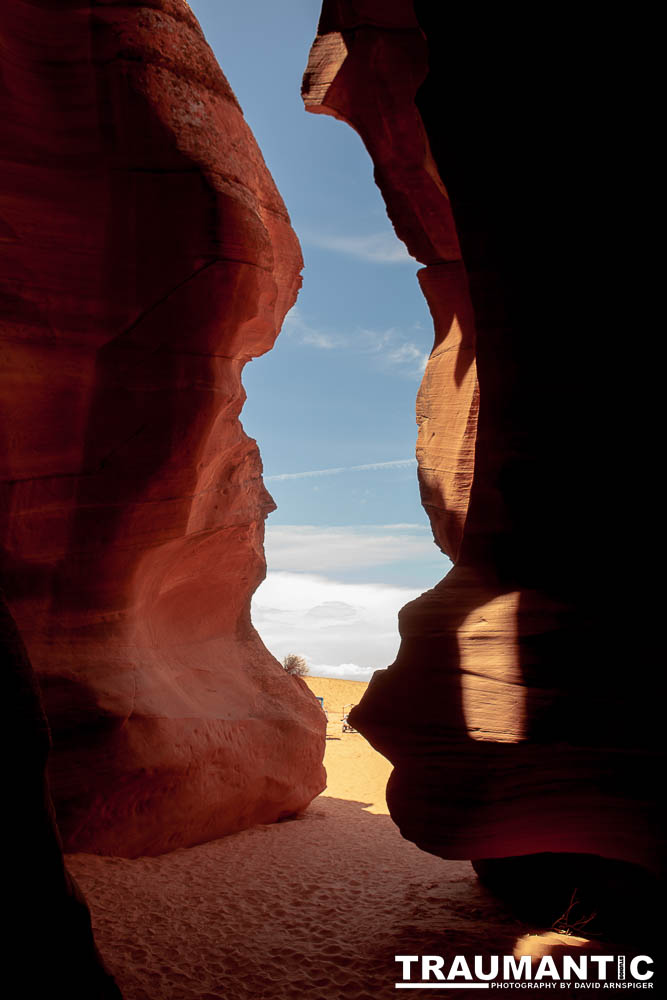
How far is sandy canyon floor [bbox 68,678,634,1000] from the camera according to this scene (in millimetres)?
5598

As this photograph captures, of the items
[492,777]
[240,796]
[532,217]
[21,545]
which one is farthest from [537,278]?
[240,796]

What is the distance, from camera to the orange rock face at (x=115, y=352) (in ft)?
24.3

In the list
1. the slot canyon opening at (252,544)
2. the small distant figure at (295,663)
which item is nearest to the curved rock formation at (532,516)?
the slot canyon opening at (252,544)

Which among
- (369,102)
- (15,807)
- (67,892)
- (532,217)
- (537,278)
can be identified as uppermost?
(369,102)

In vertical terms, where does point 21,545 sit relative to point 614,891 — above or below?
above

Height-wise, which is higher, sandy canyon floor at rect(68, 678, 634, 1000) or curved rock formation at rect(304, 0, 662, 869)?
curved rock formation at rect(304, 0, 662, 869)

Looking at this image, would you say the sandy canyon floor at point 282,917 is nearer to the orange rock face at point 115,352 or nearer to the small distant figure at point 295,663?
the orange rock face at point 115,352

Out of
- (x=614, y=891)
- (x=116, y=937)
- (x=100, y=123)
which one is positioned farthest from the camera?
(x=100, y=123)

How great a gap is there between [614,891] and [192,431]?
627 centimetres

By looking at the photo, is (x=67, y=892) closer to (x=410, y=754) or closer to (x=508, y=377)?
(x=410, y=754)

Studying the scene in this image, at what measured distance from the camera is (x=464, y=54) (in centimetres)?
579

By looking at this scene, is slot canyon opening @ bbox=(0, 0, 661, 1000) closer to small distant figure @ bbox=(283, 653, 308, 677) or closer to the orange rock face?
the orange rock face

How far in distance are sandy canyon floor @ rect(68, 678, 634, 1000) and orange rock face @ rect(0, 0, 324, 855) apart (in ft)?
2.75

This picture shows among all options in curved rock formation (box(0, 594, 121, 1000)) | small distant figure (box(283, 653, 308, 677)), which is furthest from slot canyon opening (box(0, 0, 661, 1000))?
small distant figure (box(283, 653, 308, 677))
